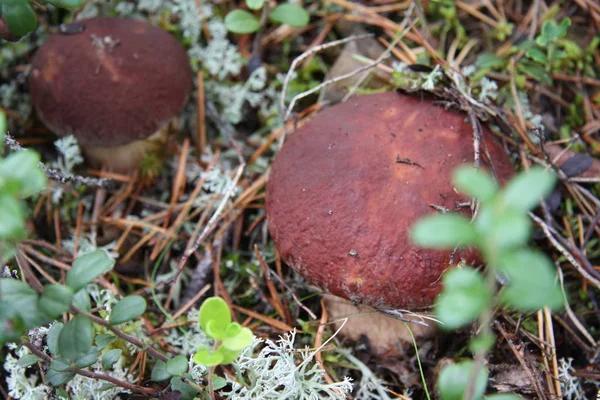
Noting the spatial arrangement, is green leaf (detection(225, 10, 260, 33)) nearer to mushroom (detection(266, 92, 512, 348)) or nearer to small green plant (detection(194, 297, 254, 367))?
mushroom (detection(266, 92, 512, 348))

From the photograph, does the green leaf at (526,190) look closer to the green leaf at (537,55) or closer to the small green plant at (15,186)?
the small green plant at (15,186)

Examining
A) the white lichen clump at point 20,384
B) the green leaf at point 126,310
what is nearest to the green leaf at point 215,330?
the green leaf at point 126,310

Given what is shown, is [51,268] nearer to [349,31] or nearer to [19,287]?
[19,287]

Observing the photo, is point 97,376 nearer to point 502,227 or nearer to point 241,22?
point 502,227

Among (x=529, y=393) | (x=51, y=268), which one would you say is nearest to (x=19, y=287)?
(x=51, y=268)

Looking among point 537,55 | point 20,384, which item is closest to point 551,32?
point 537,55
